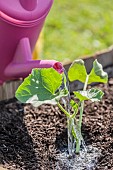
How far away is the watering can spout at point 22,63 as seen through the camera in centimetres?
228

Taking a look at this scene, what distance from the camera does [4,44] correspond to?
2.35m

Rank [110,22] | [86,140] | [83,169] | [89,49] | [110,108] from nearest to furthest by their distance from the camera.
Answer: [83,169], [86,140], [110,108], [89,49], [110,22]

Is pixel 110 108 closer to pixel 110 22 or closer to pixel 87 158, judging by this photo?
pixel 87 158

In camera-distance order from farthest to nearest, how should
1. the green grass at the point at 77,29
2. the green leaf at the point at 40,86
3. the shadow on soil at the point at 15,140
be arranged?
the green grass at the point at 77,29 → the shadow on soil at the point at 15,140 → the green leaf at the point at 40,86

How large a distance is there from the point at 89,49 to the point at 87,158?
1363mm

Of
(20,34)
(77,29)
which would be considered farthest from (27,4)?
(77,29)

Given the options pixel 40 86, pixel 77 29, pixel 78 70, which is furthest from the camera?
pixel 77 29

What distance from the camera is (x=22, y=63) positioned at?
7.62ft

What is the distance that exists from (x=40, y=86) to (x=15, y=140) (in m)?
0.30

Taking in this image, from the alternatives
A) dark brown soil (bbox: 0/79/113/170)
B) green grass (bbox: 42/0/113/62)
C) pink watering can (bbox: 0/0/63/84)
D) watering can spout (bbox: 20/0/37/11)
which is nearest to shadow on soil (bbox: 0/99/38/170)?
dark brown soil (bbox: 0/79/113/170)

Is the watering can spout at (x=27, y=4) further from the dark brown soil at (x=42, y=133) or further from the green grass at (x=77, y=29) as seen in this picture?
the green grass at (x=77, y=29)

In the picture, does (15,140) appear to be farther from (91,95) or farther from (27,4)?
(27,4)

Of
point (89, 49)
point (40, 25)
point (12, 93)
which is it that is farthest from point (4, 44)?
point (89, 49)

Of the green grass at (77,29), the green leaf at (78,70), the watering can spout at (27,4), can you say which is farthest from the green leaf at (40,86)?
the green grass at (77,29)
